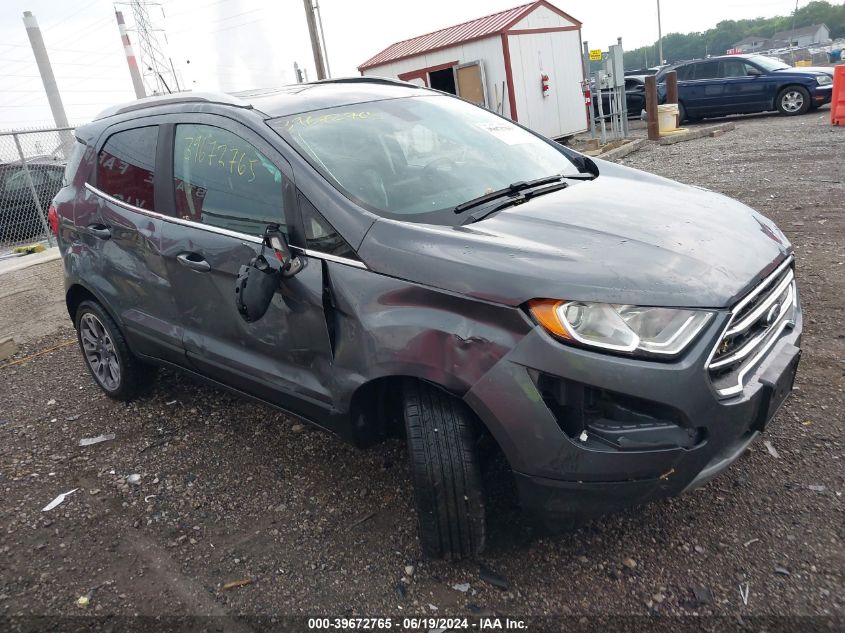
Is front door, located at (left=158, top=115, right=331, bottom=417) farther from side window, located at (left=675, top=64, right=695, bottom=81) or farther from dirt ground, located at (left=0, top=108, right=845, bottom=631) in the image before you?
side window, located at (left=675, top=64, right=695, bottom=81)

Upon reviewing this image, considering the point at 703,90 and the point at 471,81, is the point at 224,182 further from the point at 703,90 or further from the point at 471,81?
the point at 703,90

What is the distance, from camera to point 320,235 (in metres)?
2.72

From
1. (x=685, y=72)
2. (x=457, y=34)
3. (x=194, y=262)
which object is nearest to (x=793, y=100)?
(x=685, y=72)

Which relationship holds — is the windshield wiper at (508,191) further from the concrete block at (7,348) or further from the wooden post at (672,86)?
the wooden post at (672,86)

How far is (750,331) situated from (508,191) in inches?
44.6

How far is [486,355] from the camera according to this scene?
224 centimetres

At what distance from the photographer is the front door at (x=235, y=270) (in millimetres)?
2826

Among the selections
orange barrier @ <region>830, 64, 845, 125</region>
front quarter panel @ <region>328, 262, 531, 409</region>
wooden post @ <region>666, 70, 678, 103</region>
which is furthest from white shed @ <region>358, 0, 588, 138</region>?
front quarter panel @ <region>328, 262, 531, 409</region>

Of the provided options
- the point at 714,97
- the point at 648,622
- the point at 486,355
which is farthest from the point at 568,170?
the point at 714,97

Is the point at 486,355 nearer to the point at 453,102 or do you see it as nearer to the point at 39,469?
the point at 453,102

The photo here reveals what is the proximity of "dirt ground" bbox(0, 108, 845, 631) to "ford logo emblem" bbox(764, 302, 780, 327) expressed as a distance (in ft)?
2.44

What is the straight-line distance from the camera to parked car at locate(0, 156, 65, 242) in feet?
36.1

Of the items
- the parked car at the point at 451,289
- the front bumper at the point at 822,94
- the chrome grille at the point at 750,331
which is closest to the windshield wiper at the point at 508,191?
the parked car at the point at 451,289

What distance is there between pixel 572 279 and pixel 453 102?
197cm
